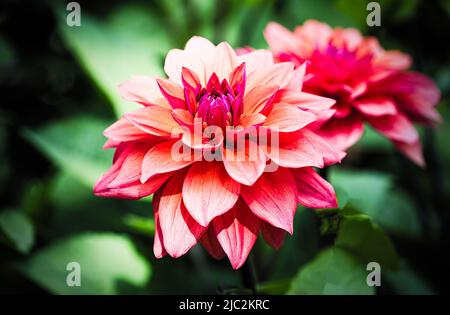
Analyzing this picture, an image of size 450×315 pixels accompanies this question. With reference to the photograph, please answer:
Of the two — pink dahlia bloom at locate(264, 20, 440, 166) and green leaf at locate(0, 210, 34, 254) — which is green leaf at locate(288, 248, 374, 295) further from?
green leaf at locate(0, 210, 34, 254)

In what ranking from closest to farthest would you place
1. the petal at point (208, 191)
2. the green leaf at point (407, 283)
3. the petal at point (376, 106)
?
the petal at point (208, 191), the petal at point (376, 106), the green leaf at point (407, 283)

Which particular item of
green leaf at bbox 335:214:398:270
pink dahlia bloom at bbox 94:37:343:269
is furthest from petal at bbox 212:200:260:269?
green leaf at bbox 335:214:398:270

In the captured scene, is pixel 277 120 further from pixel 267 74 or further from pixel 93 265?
pixel 93 265

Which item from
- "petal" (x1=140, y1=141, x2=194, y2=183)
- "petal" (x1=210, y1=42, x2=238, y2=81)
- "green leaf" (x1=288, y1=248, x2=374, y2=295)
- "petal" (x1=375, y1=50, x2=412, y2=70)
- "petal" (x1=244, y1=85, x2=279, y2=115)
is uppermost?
"petal" (x1=375, y1=50, x2=412, y2=70)

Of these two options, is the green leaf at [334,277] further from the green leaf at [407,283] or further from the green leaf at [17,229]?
the green leaf at [17,229]

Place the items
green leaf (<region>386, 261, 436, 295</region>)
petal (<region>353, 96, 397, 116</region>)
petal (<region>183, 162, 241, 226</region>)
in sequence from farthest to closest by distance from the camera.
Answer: green leaf (<region>386, 261, 436, 295</region>) → petal (<region>353, 96, 397, 116</region>) → petal (<region>183, 162, 241, 226</region>)

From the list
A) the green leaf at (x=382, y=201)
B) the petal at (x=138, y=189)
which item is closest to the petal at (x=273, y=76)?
the petal at (x=138, y=189)
